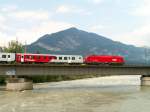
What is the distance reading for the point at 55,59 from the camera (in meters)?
91.6

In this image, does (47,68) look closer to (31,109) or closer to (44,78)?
(31,109)

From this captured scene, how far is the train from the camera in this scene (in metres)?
87.7

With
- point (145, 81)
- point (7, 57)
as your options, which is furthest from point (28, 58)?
point (145, 81)

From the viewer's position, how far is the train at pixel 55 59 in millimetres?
87688

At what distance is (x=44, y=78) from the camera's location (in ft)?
442

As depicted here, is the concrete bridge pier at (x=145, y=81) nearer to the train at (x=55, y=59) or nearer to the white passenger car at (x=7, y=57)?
the train at (x=55, y=59)

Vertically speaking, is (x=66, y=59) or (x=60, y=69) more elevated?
(x=66, y=59)

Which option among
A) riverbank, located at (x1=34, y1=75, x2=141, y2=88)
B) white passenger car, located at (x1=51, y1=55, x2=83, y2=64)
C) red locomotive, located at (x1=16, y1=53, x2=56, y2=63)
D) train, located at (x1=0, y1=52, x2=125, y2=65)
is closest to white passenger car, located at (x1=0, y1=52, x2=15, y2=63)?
train, located at (x1=0, y1=52, x2=125, y2=65)

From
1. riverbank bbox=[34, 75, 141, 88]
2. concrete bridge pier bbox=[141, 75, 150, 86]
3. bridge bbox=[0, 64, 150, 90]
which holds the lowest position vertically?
riverbank bbox=[34, 75, 141, 88]

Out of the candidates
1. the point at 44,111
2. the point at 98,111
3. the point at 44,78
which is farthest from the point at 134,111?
the point at 44,78

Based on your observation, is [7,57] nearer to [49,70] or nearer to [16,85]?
[16,85]

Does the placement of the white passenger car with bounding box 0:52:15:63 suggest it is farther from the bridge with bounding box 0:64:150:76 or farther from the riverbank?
the riverbank

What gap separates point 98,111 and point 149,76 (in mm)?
57701

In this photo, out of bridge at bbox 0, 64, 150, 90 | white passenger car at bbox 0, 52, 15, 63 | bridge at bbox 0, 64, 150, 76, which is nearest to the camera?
bridge at bbox 0, 64, 150, 90
